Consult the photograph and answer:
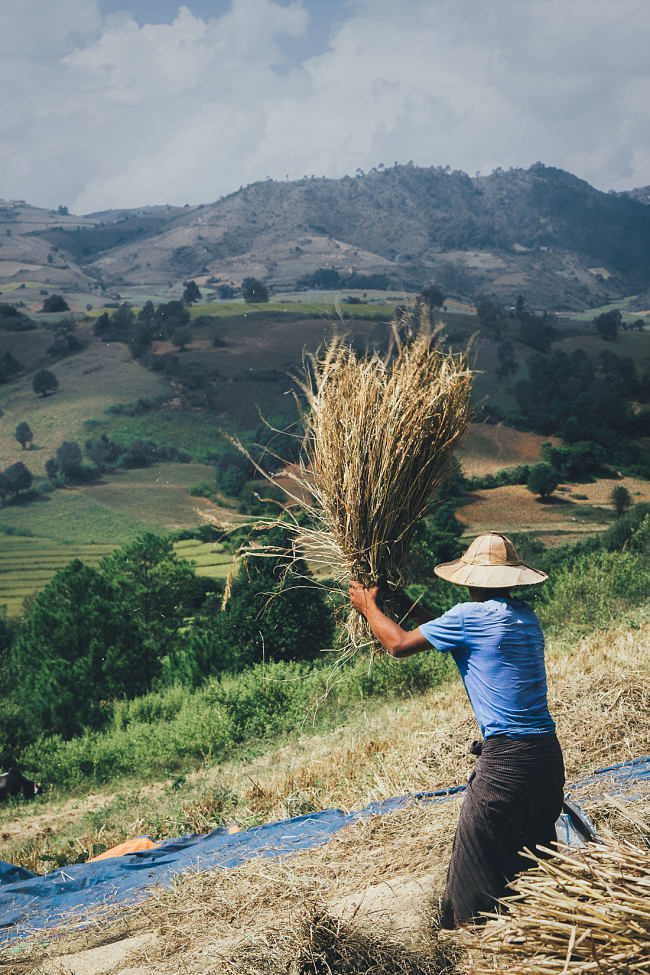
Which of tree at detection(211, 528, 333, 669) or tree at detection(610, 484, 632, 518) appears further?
tree at detection(610, 484, 632, 518)

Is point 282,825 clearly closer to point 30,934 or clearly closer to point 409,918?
point 30,934

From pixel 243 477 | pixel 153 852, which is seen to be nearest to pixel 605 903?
pixel 153 852

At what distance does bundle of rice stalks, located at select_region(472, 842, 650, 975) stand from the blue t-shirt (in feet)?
1.42

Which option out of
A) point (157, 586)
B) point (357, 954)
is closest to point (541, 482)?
point (157, 586)

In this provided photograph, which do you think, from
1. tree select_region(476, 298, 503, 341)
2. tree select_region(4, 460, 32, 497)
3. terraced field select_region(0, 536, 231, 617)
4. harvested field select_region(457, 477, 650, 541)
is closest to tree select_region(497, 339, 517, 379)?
tree select_region(476, 298, 503, 341)

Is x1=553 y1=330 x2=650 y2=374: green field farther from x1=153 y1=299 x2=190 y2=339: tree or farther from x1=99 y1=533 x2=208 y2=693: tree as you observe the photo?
x1=99 y1=533 x2=208 y2=693: tree

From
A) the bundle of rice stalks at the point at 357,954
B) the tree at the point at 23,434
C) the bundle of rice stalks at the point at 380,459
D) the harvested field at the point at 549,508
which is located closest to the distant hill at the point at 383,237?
the tree at the point at 23,434

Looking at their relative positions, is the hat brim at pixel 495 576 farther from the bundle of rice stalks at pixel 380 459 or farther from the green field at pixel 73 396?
the green field at pixel 73 396

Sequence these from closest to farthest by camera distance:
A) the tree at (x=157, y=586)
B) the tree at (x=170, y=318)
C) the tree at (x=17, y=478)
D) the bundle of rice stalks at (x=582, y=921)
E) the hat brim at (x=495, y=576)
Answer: the bundle of rice stalks at (x=582, y=921), the hat brim at (x=495, y=576), the tree at (x=157, y=586), the tree at (x=17, y=478), the tree at (x=170, y=318)

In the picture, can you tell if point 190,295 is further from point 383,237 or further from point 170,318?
point 383,237

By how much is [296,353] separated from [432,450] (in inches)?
2281

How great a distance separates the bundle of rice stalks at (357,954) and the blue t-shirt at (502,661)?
65 centimetres

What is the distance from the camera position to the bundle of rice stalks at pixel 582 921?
1383 mm

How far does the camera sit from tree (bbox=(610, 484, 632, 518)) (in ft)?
133
